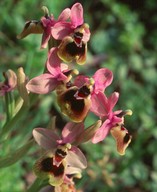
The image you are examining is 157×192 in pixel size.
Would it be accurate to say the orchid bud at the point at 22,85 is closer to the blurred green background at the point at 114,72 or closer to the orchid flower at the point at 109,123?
the orchid flower at the point at 109,123

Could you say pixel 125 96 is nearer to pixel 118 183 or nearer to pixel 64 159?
pixel 118 183

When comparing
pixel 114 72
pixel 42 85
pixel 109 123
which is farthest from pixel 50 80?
pixel 114 72

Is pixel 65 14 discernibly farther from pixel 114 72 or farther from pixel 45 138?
pixel 114 72

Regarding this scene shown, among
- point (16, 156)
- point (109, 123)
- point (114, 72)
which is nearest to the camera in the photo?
point (109, 123)

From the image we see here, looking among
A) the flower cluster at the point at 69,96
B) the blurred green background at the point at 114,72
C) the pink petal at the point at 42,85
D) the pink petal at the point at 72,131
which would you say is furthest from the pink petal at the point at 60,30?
the blurred green background at the point at 114,72

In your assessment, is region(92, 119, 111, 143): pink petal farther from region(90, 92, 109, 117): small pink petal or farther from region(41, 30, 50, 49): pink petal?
region(41, 30, 50, 49): pink petal

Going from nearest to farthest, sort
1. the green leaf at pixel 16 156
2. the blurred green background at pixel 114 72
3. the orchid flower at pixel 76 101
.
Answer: the orchid flower at pixel 76 101 < the green leaf at pixel 16 156 < the blurred green background at pixel 114 72

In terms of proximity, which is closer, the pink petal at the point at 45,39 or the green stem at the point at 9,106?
the pink petal at the point at 45,39
